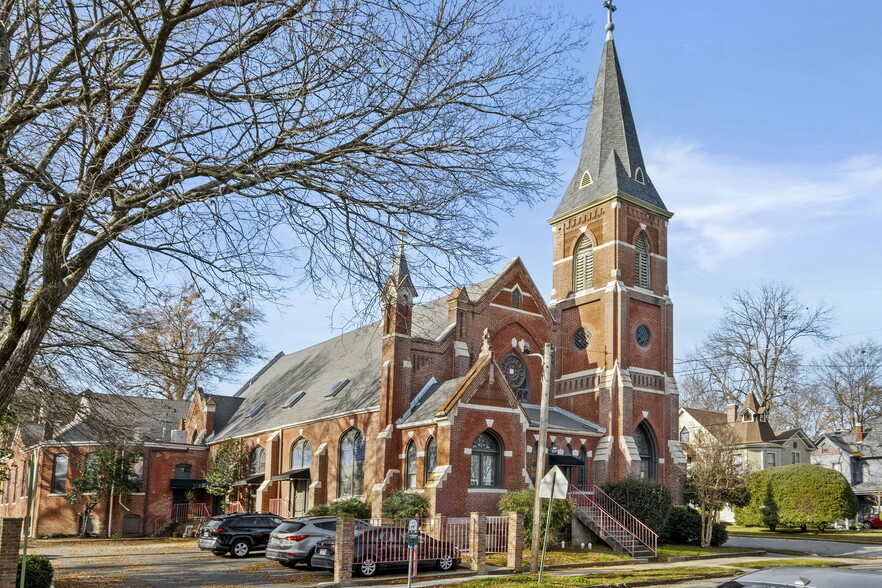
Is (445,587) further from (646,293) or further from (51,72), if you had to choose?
(646,293)

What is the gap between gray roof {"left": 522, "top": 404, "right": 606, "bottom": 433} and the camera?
34.2 m

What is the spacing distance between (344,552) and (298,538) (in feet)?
11.5

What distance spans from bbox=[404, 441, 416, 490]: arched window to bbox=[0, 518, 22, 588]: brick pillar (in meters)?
17.7

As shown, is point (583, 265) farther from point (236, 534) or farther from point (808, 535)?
point (236, 534)

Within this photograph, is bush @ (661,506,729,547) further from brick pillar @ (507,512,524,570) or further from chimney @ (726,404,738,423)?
chimney @ (726,404,738,423)

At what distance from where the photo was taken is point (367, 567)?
20.7 meters

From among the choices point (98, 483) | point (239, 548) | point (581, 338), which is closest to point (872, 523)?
point (581, 338)

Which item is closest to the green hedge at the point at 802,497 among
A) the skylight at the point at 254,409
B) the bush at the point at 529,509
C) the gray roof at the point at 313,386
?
the bush at the point at 529,509

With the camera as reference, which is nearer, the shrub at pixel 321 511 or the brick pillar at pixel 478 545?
the brick pillar at pixel 478 545

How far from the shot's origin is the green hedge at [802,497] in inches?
1828

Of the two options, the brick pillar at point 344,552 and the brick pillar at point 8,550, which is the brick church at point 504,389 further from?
the brick pillar at point 8,550

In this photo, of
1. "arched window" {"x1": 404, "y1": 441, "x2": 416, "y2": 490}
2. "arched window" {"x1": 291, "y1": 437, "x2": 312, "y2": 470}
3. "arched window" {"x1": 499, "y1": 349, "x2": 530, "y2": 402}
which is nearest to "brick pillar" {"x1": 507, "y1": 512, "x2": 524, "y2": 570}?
"arched window" {"x1": 404, "y1": 441, "x2": 416, "y2": 490}

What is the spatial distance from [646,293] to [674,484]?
8986mm

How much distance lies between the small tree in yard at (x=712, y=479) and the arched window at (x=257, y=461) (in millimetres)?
20357
